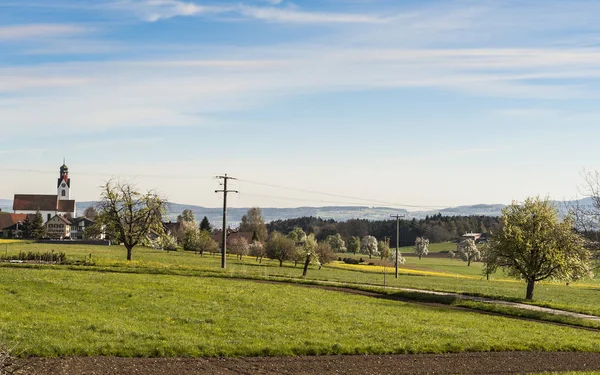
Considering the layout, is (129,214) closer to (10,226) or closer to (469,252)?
(469,252)

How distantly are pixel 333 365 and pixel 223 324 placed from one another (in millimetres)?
7677

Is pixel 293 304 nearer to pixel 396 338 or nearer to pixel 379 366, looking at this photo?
pixel 396 338

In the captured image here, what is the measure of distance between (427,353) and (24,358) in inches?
609

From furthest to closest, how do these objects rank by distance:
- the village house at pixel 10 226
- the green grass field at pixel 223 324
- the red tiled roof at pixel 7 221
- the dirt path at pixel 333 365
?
the red tiled roof at pixel 7 221 < the village house at pixel 10 226 < the green grass field at pixel 223 324 < the dirt path at pixel 333 365

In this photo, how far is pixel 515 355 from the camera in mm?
27219

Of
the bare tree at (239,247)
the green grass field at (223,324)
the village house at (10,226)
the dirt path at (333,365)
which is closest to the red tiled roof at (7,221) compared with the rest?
the village house at (10,226)

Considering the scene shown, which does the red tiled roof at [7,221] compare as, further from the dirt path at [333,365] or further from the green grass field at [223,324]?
the dirt path at [333,365]

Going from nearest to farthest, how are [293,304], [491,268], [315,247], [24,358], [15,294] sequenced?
[24,358] < [15,294] < [293,304] < [491,268] < [315,247]

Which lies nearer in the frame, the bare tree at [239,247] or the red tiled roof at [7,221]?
the bare tree at [239,247]

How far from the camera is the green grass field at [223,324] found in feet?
79.8

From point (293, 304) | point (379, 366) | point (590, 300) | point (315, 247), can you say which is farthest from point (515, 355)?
point (315, 247)

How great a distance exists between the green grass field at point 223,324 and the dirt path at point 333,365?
3.17 ft

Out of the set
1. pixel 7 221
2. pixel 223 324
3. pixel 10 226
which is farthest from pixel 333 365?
pixel 7 221

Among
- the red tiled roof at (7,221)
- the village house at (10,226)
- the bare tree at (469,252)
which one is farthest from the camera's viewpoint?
the red tiled roof at (7,221)
